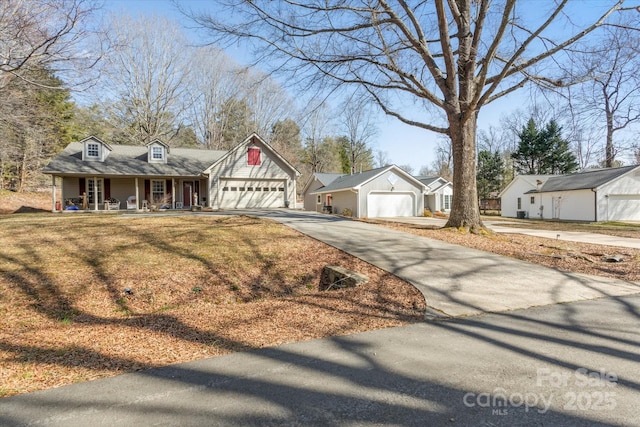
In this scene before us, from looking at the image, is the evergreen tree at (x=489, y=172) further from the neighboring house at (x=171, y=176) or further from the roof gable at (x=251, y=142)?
the roof gable at (x=251, y=142)

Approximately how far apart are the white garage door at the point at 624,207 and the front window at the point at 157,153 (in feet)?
107

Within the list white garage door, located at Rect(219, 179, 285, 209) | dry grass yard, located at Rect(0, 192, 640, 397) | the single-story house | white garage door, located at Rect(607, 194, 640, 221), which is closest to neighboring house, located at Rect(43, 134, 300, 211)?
white garage door, located at Rect(219, 179, 285, 209)

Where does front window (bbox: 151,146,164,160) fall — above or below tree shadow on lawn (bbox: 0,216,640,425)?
above

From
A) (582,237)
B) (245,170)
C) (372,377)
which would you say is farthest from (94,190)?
(582,237)

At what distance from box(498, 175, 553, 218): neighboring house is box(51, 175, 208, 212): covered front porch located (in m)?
29.4

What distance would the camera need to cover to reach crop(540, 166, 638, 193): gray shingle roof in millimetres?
25098

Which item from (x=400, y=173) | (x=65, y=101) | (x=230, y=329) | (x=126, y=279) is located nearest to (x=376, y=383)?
(x=230, y=329)

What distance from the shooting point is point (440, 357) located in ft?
11.0

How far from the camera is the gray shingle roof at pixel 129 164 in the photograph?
20.1m

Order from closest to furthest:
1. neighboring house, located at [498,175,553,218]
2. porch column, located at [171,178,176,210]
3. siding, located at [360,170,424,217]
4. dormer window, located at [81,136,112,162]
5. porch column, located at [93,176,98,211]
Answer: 1. porch column, located at [93,176,98,211]
2. dormer window, located at [81,136,112,162]
3. porch column, located at [171,178,176,210]
4. siding, located at [360,170,424,217]
5. neighboring house, located at [498,175,553,218]

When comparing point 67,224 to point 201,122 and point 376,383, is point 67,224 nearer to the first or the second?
point 376,383

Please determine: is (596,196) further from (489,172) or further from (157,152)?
(157,152)

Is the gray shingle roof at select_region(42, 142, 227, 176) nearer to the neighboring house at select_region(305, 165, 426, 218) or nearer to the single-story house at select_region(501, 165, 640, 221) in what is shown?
the neighboring house at select_region(305, 165, 426, 218)

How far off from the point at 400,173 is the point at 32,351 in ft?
80.5
